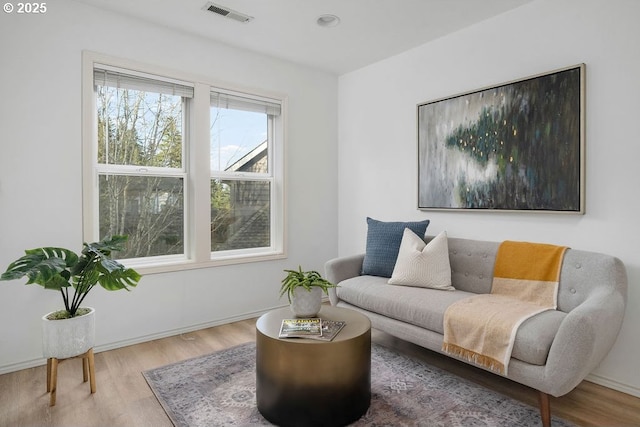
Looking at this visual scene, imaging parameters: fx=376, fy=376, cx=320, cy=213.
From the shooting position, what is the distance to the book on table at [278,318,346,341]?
186cm

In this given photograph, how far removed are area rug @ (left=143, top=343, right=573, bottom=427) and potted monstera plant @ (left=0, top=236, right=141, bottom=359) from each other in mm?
517

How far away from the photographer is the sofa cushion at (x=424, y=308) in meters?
1.86

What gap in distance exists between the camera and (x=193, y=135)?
10.8 ft

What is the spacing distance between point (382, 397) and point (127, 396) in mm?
1464

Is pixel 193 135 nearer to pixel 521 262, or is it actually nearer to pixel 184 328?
pixel 184 328

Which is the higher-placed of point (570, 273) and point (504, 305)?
point (570, 273)

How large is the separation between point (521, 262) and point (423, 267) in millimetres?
647

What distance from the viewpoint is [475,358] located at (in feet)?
6.83

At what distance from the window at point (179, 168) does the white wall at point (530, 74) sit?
108cm

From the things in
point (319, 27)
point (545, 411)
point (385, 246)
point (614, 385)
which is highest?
point (319, 27)

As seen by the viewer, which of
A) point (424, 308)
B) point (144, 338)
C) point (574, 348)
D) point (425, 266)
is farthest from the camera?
point (144, 338)

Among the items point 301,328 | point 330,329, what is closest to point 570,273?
point 330,329

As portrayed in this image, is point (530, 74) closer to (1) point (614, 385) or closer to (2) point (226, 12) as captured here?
(1) point (614, 385)

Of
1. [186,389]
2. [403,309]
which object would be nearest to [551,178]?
[403,309]
